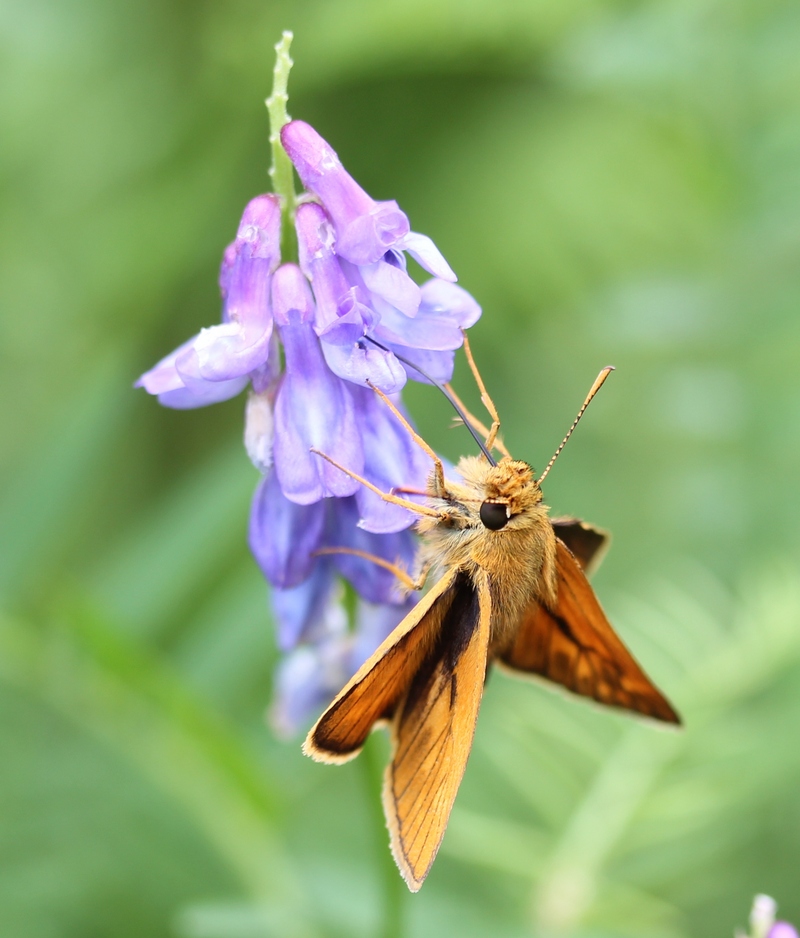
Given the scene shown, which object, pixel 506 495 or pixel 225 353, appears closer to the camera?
pixel 225 353

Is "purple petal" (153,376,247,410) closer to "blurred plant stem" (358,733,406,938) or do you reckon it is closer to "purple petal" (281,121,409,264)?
"purple petal" (281,121,409,264)

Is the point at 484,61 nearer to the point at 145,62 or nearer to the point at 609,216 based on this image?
the point at 609,216

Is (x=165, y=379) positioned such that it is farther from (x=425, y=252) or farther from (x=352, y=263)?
(x=425, y=252)

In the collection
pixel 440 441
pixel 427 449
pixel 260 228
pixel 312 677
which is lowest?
pixel 312 677

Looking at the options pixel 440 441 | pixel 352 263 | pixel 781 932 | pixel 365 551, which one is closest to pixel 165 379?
pixel 352 263

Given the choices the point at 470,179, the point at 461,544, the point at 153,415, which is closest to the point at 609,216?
the point at 470,179

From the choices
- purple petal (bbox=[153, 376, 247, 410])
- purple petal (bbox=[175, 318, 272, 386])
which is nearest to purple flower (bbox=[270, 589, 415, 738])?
purple petal (bbox=[153, 376, 247, 410])

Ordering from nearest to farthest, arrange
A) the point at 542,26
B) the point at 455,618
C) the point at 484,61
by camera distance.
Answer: the point at 455,618 → the point at 542,26 → the point at 484,61

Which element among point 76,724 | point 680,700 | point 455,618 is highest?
point 680,700
